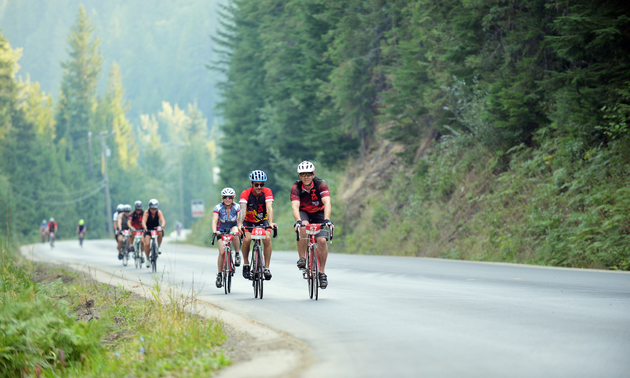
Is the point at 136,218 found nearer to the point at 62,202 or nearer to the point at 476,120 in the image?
the point at 476,120

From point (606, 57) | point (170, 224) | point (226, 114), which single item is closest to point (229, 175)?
point (226, 114)

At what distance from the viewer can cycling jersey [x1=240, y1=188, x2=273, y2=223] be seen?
13.2m

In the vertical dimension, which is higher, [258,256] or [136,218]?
[136,218]

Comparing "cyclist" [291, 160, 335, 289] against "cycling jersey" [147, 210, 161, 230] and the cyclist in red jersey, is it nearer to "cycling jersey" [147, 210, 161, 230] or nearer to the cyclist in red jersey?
"cycling jersey" [147, 210, 161, 230]

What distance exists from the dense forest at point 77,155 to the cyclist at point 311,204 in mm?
58151

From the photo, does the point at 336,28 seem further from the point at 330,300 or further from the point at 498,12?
the point at 330,300

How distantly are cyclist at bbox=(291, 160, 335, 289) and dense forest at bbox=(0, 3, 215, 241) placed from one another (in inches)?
2289

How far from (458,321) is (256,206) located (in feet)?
16.1

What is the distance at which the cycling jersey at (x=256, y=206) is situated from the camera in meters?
13.2

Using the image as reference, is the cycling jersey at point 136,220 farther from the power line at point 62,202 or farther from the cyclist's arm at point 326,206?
the power line at point 62,202

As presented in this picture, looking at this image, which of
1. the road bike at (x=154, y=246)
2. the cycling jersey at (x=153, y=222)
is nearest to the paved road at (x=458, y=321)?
the road bike at (x=154, y=246)

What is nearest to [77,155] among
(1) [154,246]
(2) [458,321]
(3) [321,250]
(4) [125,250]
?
(4) [125,250]

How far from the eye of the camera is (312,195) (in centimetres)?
1262

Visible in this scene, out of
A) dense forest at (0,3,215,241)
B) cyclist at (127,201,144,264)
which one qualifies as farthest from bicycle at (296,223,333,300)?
dense forest at (0,3,215,241)
